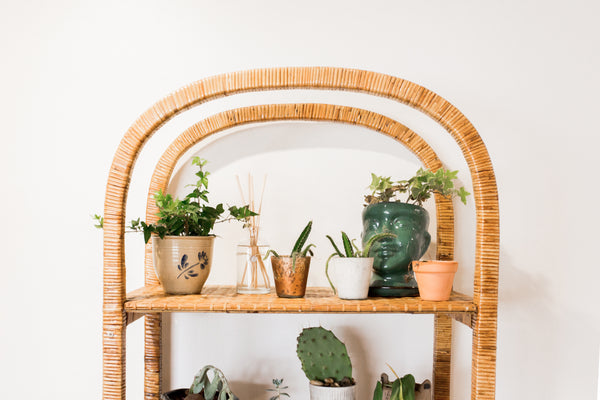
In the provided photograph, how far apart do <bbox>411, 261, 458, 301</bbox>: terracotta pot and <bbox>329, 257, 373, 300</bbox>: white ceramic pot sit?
4.2 inches

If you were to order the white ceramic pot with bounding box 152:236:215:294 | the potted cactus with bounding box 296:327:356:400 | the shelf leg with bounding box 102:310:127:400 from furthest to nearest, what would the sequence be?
the potted cactus with bounding box 296:327:356:400, the white ceramic pot with bounding box 152:236:215:294, the shelf leg with bounding box 102:310:127:400

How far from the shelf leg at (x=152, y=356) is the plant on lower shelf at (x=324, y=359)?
15.4 inches

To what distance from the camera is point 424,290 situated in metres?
1.24

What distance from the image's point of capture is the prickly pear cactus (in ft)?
4.60

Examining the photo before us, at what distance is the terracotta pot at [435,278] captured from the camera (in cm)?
123

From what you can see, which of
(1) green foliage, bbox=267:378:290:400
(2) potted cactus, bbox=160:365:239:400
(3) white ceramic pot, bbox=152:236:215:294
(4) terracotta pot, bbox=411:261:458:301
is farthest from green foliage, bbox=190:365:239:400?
(4) terracotta pot, bbox=411:261:458:301

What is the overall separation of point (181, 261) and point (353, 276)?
37 cm

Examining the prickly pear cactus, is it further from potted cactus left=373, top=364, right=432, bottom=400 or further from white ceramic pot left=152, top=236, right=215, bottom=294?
white ceramic pot left=152, top=236, right=215, bottom=294

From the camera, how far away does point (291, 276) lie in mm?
1292

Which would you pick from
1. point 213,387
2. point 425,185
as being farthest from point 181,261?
point 425,185

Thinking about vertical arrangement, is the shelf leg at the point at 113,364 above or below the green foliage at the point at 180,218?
below

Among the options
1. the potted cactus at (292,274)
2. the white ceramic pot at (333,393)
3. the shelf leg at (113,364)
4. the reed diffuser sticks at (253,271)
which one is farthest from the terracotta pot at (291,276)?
the shelf leg at (113,364)

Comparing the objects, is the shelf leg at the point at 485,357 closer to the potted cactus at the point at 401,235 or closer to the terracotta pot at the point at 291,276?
the potted cactus at the point at 401,235

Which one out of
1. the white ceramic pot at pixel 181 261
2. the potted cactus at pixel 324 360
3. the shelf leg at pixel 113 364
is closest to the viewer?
the shelf leg at pixel 113 364
